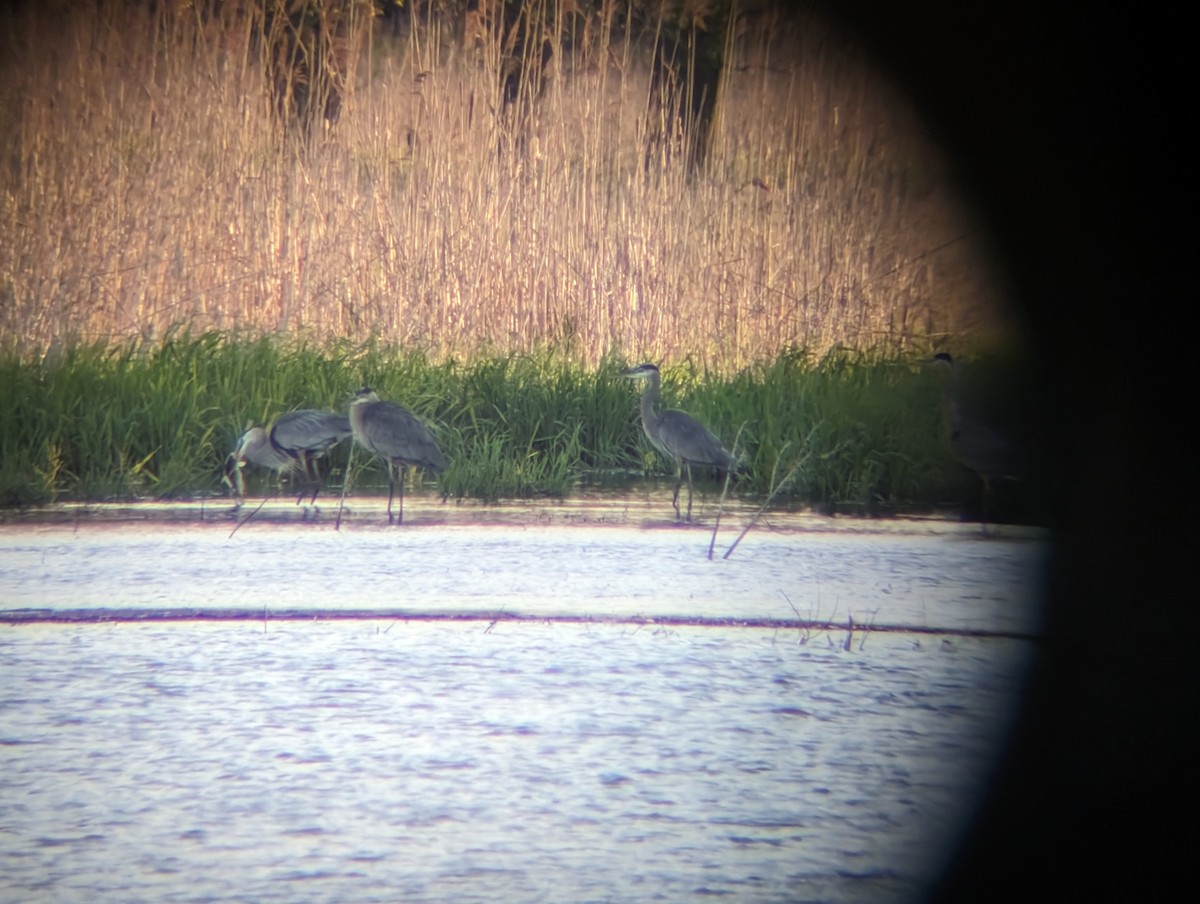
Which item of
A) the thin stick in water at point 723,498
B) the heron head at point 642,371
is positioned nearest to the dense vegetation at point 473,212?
the heron head at point 642,371

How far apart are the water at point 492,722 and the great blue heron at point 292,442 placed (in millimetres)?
1027

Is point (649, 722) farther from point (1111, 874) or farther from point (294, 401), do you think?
point (294, 401)

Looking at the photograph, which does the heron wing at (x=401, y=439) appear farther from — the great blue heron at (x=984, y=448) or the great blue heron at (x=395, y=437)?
the great blue heron at (x=984, y=448)

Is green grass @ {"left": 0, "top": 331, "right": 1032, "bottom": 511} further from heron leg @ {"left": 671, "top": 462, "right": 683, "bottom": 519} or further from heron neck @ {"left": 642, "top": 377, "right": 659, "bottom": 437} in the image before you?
heron neck @ {"left": 642, "top": 377, "right": 659, "bottom": 437}

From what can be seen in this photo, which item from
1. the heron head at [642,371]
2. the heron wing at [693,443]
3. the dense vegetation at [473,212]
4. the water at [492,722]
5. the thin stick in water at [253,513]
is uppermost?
the dense vegetation at [473,212]

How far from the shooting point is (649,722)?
3.72m

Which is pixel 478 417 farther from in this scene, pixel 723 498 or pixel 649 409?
pixel 723 498

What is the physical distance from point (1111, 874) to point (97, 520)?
171 inches

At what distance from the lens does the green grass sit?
7.14 metres

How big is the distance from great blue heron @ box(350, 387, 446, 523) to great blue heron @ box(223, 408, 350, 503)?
0.20m

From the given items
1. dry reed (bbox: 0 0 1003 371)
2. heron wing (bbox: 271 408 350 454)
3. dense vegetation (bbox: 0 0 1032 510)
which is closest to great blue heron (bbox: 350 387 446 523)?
heron wing (bbox: 271 408 350 454)

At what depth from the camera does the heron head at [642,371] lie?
7.49m

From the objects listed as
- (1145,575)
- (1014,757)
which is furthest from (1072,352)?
(1014,757)

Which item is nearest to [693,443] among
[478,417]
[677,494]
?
[677,494]
